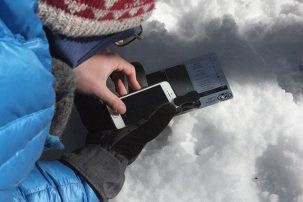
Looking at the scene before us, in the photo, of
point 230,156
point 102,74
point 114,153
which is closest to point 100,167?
point 114,153

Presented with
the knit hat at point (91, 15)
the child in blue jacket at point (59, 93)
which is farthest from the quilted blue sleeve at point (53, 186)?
the knit hat at point (91, 15)

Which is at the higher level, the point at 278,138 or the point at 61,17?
the point at 61,17

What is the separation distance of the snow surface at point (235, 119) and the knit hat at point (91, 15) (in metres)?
0.41

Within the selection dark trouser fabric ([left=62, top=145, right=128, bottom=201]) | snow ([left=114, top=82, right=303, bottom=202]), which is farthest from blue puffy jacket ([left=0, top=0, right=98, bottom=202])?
snow ([left=114, top=82, right=303, bottom=202])

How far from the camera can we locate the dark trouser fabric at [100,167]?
3.10ft

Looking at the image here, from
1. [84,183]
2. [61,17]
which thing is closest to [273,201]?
[84,183]

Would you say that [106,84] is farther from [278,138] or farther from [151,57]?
[278,138]

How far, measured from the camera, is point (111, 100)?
100 centimetres

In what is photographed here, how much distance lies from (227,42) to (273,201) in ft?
1.33

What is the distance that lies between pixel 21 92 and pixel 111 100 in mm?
371

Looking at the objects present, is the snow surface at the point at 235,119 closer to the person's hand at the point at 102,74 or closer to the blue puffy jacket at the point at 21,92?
the person's hand at the point at 102,74

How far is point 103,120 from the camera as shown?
1062 mm

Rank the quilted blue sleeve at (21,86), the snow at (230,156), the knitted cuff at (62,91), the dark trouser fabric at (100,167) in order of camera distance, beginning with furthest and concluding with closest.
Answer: the snow at (230,156)
the dark trouser fabric at (100,167)
the knitted cuff at (62,91)
the quilted blue sleeve at (21,86)

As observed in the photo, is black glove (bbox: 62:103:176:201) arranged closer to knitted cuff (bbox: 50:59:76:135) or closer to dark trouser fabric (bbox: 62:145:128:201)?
dark trouser fabric (bbox: 62:145:128:201)
